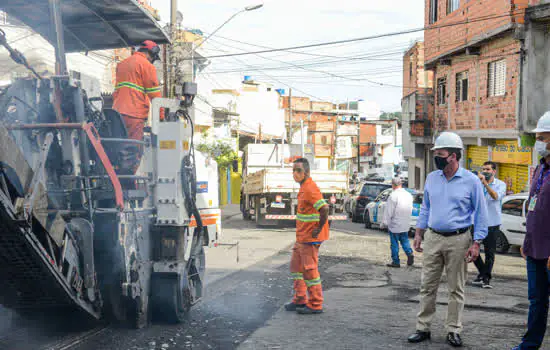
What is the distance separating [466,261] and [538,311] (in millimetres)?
884

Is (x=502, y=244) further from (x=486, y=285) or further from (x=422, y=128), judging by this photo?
(x=422, y=128)

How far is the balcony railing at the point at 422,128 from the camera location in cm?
3114

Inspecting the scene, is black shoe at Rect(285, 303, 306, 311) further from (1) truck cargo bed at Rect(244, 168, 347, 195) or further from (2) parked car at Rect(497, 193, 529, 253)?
(1) truck cargo bed at Rect(244, 168, 347, 195)

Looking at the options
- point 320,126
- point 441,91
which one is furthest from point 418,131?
point 320,126

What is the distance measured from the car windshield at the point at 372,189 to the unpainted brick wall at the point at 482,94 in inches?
151

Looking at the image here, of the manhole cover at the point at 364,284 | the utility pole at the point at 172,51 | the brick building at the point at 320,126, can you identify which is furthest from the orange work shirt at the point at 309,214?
the brick building at the point at 320,126

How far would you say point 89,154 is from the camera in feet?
19.2

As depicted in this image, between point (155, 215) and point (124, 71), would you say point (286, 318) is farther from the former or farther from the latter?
point (124, 71)

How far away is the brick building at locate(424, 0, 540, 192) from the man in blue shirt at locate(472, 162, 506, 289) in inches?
407

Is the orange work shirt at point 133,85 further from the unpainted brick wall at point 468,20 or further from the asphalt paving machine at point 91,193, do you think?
the unpainted brick wall at point 468,20

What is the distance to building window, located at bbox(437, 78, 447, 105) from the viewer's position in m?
28.2

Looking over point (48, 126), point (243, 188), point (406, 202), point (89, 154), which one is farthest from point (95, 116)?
point (243, 188)

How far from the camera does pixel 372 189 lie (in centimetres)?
2514

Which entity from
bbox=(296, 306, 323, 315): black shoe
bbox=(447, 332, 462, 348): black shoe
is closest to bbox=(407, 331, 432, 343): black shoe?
bbox=(447, 332, 462, 348): black shoe
